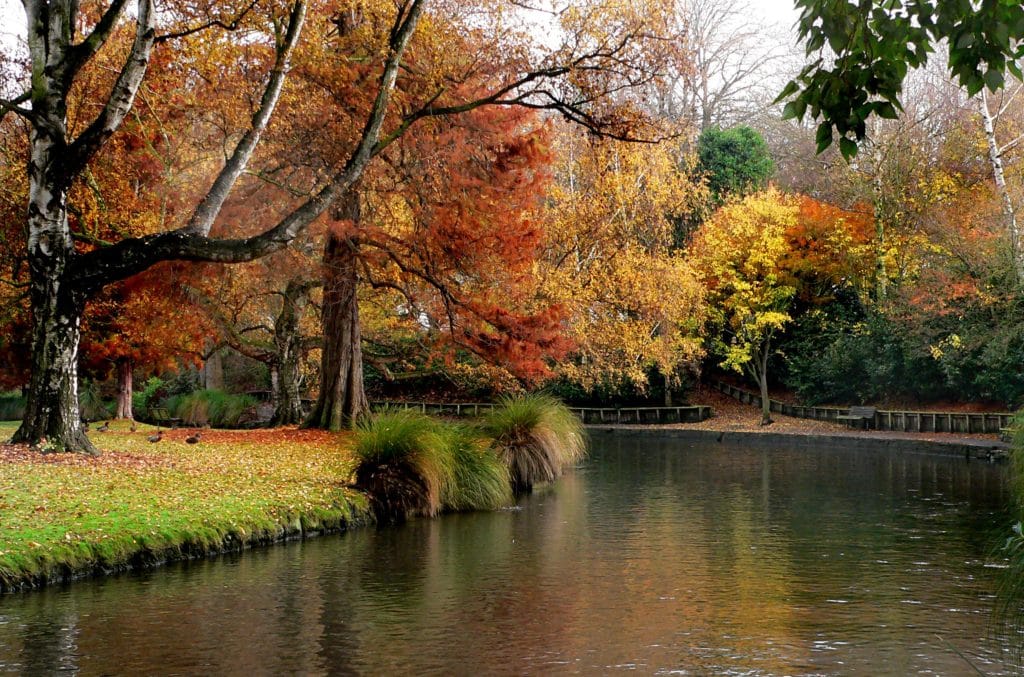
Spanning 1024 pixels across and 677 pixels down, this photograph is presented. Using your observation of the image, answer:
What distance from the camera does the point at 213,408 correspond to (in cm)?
3080

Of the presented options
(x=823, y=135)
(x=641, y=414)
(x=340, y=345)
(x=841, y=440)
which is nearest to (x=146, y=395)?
(x=641, y=414)

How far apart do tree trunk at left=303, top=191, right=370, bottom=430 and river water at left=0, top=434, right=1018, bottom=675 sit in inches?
264

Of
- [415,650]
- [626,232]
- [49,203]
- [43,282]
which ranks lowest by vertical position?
[415,650]

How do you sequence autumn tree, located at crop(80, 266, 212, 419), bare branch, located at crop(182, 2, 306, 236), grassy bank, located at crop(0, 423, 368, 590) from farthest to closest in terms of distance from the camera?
autumn tree, located at crop(80, 266, 212, 419), bare branch, located at crop(182, 2, 306, 236), grassy bank, located at crop(0, 423, 368, 590)

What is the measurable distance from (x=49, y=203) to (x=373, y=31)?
20.5 feet

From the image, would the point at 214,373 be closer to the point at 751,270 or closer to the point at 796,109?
the point at 751,270

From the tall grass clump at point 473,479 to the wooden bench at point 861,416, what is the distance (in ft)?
49.7

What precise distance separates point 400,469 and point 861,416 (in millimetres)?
17236

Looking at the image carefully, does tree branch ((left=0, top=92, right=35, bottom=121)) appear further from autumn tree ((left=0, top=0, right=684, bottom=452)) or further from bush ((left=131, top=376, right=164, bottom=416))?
bush ((left=131, top=376, right=164, bottom=416))

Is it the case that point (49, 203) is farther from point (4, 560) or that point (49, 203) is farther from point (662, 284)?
point (662, 284)

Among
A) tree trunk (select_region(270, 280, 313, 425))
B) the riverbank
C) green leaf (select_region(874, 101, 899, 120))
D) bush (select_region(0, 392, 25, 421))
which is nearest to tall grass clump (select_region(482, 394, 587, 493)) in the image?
the riverbank

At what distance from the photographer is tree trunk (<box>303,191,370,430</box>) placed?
1998 cm

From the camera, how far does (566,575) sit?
1018 centimetres

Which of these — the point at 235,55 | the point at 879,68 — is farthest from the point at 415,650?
the point at 235,55
